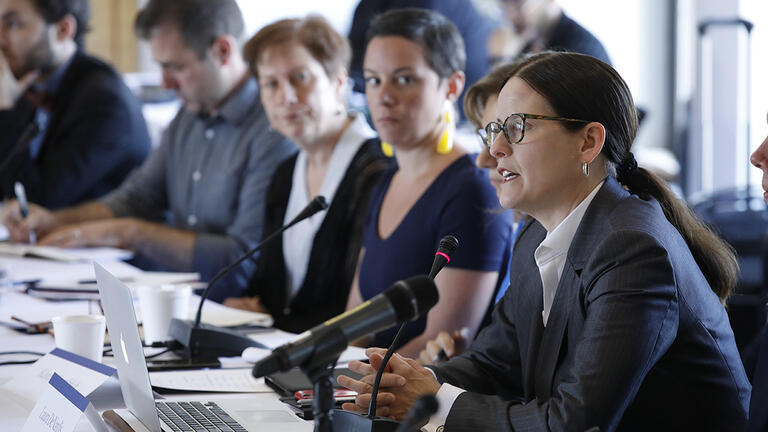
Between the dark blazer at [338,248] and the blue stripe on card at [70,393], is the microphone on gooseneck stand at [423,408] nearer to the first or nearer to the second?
the blue stripe on card at [70,393]

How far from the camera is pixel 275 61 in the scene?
2695mm

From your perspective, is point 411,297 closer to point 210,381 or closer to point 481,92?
point 210,381

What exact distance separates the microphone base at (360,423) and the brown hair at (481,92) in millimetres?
862

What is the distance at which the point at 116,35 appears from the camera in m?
7.10

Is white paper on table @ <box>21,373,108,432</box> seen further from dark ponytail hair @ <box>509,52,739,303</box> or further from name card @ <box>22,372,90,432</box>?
dark ponytail hair @ <box>509,52,739,303</box>

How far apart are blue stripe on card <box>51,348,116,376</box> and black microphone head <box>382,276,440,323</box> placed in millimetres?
550

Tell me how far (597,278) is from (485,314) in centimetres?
84

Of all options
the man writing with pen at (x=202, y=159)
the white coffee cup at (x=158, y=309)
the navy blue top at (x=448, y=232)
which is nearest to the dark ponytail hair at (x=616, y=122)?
the navy blue top at (x=448, y=232)

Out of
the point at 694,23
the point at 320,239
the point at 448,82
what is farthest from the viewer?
the point at 694,23

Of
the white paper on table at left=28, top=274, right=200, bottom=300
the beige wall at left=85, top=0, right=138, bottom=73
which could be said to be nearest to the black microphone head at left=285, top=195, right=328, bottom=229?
the white paper on table at left=28, top=274, right=200, bottom=300

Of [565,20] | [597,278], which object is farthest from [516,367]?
[565,20]

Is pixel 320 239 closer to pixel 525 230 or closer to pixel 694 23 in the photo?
pixel 525 230

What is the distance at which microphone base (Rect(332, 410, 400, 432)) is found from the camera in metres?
1.21

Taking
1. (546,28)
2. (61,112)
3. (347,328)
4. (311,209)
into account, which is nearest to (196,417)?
(347,328)
